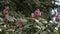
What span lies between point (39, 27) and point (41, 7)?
4.25m

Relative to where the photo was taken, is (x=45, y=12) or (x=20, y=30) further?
(x=45, y=12)

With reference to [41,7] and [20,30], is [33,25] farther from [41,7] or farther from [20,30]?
[41,7]

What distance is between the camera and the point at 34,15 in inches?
82.4

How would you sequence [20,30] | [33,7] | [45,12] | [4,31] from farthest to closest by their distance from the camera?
[45,12] → [33,7] → [20,30] → [4,31]

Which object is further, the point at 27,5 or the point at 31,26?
the point at 27,5

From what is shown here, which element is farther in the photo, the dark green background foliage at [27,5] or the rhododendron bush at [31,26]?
the dark green background foliage at [27,5]

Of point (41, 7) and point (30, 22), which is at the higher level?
point (30, 22)

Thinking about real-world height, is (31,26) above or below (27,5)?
above

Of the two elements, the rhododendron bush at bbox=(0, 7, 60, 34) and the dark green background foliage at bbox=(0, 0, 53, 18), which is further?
the dark green background foliage at bbox=(0, 0, 53, 18)

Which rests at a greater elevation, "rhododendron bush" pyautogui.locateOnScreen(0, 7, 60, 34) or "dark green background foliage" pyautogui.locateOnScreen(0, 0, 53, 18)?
"rhododendron bush" pyautogui.locateOnScreen(0, 7, 60, 34)

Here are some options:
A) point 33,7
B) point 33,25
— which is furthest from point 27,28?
point 33,7

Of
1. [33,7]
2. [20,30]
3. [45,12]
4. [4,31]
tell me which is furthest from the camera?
[45,12]

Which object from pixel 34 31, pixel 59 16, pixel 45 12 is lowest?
pixel 45 12

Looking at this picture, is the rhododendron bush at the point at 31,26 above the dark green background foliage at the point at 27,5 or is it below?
above
